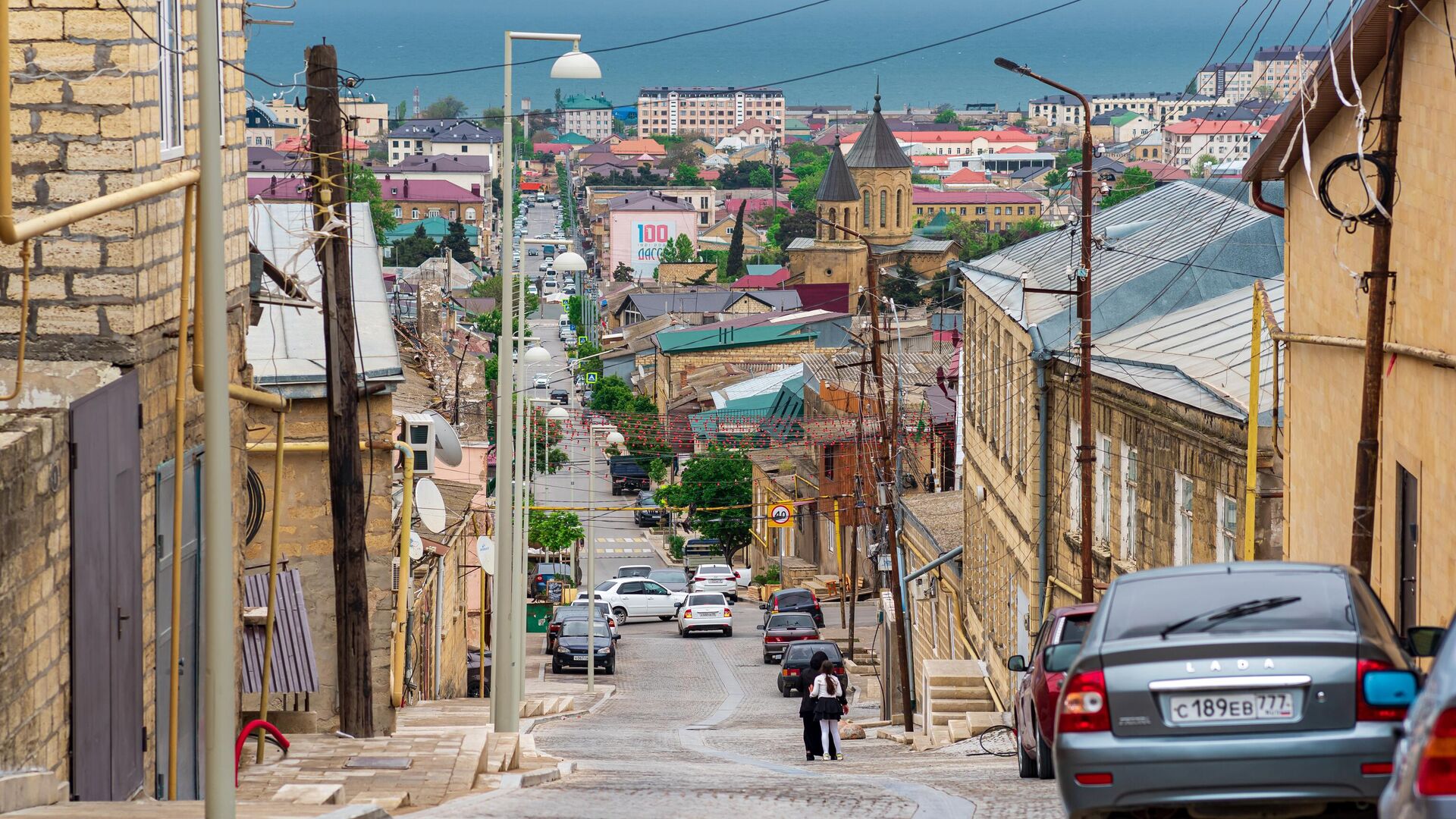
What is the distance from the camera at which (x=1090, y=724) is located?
→ 775cm

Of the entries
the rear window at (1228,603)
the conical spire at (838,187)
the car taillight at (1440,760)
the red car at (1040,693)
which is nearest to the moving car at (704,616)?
the red car at (1040,693)

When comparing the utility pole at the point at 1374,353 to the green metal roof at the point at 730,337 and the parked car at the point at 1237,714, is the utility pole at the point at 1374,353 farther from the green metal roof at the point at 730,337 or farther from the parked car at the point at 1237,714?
the green metal roof at the point at 730,337

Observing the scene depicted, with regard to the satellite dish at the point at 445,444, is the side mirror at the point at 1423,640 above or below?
above

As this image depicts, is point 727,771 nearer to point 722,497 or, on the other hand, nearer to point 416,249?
point 722,497

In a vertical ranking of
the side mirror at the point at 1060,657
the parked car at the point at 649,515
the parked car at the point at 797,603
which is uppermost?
the side mirror at the point at 1060,657

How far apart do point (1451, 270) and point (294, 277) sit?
10997 mm

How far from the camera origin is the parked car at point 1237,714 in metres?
7.44

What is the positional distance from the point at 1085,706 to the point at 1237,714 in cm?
65

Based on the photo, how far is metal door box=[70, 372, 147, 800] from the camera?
34.2ft

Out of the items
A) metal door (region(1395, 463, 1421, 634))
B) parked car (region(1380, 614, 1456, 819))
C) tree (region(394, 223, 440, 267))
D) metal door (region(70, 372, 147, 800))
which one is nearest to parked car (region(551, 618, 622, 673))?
metal door (region(1395, 463, 1421, 634))

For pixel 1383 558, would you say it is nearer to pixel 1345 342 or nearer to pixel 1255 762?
pixel 1345 342

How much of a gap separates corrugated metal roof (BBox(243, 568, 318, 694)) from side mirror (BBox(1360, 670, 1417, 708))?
12.7m

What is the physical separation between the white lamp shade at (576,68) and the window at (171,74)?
684 cm

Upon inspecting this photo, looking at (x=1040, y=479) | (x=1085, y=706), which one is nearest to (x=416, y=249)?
(x=1040, y=479)
